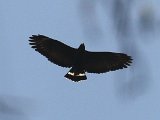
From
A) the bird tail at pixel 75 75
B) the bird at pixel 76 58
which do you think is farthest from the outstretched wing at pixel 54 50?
the bird tail at pixel 75 75

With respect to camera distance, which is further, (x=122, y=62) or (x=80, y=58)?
(x=122, y=62)

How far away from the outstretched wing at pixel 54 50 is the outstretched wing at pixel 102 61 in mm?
289

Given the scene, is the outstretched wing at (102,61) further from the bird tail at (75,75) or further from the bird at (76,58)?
the bird tail at (75,75)

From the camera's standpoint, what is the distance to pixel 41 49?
23.2 ft

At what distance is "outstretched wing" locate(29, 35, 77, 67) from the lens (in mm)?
6567

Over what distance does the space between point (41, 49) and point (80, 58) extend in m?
0.99

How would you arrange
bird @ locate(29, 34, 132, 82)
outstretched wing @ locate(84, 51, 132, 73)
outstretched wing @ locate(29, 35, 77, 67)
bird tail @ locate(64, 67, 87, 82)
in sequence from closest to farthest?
bird tail @ locate(64, 67, 87, 82) < bird @ locate(29, 34, 132, 82) < outstretched wing @ locate(29, 35, 77, 67) < outstretched wing @ locate(84, 51, 132, 73)

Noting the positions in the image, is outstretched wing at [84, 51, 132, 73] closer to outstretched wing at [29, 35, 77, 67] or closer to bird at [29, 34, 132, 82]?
bird at [29, 34, 132, 82]

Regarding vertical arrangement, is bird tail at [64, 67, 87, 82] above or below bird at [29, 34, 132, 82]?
below

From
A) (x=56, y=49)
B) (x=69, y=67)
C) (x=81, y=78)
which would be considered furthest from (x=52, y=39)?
(x=81, y=78)

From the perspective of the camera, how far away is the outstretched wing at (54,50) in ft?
21.5

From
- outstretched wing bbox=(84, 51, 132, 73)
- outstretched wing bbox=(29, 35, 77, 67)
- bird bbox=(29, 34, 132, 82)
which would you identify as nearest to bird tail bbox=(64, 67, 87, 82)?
bird bbox=(29, 34, 132, 82)

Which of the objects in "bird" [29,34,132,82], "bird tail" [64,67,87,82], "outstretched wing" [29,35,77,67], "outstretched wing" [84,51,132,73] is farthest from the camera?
"outstretched wing" [84,51,132,73]

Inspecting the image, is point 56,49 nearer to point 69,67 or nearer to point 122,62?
point 69,67
